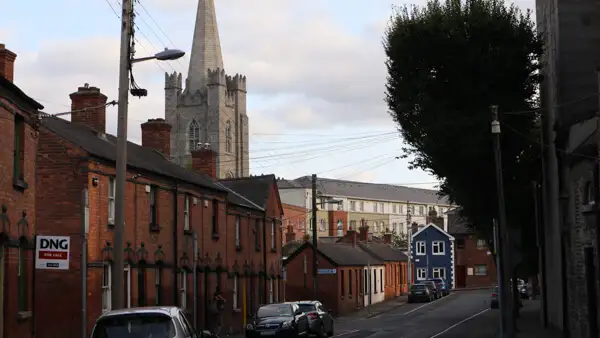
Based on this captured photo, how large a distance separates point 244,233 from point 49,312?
18.9m

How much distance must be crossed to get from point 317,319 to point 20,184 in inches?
682

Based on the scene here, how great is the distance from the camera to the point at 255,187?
5122 cm

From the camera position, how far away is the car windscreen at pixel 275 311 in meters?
32.9

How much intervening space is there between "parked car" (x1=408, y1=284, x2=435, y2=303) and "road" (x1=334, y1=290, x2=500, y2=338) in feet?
6.55

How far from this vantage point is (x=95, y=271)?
2797 centimetres

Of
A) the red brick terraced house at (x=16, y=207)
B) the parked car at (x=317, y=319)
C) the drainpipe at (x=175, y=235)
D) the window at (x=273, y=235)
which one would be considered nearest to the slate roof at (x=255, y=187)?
the window at (x=273, y=235)

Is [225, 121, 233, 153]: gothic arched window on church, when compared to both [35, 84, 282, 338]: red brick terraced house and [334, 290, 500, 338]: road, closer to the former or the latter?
[334, 290, 500, 338]: road

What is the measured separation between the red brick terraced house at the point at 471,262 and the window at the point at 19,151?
8191 centimetres

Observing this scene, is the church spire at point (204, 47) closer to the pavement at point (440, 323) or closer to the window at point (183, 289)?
the pavement at point (440, 323)

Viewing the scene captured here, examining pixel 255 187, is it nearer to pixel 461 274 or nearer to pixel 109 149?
pixel 109 149

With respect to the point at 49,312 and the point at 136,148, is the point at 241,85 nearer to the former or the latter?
the point at 136,148

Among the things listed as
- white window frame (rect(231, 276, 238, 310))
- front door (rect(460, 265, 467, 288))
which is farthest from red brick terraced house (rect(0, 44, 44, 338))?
front door (rect(460, 265, 467, 288))

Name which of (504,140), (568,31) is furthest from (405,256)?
(568,31)

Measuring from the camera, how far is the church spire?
139 meters
